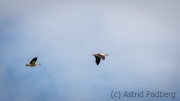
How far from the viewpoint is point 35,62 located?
5259 cm

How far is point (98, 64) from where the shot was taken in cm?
4797

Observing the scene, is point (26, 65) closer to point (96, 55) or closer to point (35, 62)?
point (35, 62)

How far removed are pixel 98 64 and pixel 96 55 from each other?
135 cm

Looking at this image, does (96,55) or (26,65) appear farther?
(26,65)

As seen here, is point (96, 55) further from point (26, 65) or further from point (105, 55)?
point (26, 65)

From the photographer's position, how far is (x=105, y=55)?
50844 millimetres

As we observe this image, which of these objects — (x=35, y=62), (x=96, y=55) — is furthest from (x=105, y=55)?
(x=35, y=62)

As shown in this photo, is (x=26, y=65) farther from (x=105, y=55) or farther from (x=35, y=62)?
(x=105, y=55)

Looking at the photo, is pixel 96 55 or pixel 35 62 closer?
pixel 96 55

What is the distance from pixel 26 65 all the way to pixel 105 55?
11.8 meters

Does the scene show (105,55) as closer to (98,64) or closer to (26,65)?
(98,64)

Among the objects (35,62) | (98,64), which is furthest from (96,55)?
(35,62)

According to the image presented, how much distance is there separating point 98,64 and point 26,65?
11.4 m

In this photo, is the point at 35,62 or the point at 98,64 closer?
the point at 98,64
